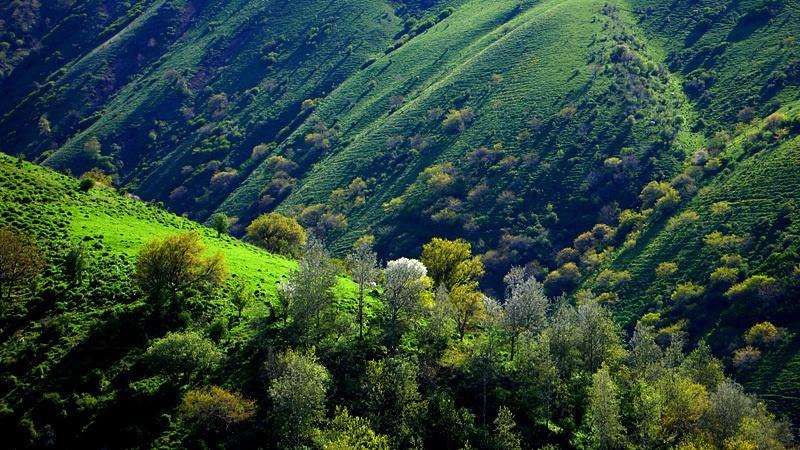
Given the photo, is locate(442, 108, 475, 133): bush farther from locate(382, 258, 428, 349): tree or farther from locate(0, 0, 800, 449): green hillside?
locate(382, 258, 428, 349): tree

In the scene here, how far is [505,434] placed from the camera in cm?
5925

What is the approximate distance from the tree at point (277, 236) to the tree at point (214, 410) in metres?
50.2

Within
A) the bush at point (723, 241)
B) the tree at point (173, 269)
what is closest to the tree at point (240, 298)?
the tree at point (173, 269)

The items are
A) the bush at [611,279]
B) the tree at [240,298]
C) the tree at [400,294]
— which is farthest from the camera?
the bush at [611,279]

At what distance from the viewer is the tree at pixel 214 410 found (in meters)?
55.1

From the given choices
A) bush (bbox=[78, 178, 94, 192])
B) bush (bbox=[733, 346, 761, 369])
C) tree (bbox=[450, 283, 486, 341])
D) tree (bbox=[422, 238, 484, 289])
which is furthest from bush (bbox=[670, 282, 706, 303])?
bush (bbox=[78, 178, 94, 192])

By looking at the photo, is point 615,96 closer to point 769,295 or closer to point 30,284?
point 769,295

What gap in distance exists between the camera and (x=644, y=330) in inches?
3142

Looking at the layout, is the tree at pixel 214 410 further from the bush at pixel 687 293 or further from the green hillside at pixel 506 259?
the bush at pixel 687 293

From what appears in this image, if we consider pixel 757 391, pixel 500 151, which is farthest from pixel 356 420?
pixel 500 151

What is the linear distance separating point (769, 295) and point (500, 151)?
75631 mm

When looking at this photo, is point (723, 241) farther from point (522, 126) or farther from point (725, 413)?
point (522, 126)

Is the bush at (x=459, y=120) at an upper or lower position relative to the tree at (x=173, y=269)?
lower

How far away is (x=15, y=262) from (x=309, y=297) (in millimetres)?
32210
